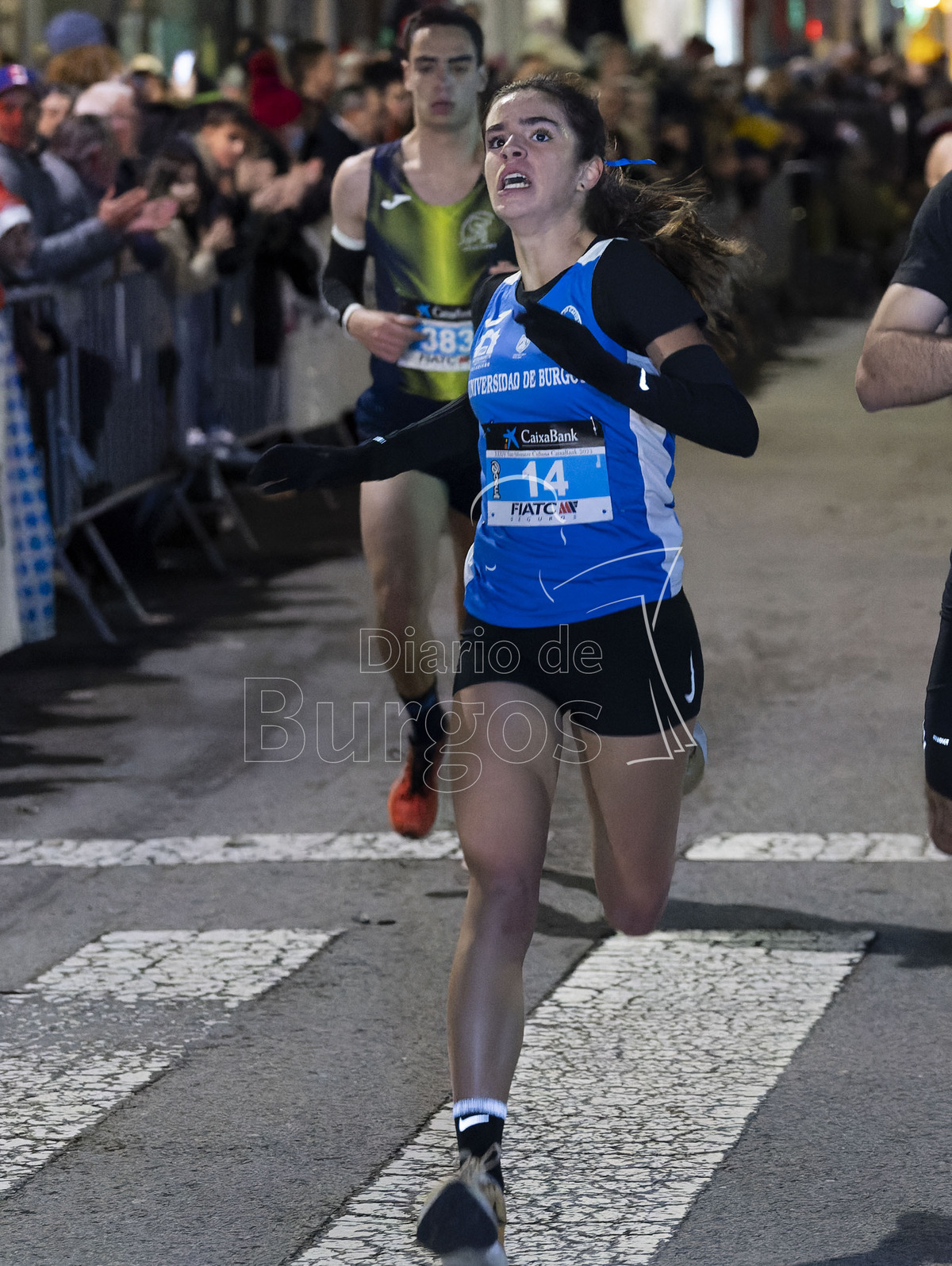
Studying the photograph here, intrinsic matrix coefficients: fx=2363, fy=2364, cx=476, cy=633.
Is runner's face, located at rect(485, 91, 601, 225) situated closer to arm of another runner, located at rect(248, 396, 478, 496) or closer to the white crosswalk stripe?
arm of another runner, located at rect(248, 396, 478, 496)

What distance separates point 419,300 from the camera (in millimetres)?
6891

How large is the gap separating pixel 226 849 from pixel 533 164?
3050 mm

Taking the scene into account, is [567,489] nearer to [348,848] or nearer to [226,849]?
[348,848]

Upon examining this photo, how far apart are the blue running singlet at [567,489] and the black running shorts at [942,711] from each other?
571mm

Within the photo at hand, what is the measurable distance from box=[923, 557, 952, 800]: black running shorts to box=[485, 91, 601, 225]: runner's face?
1072mm

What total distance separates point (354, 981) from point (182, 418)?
6270 millimetres

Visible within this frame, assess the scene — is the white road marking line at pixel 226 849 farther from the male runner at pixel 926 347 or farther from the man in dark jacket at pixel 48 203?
the man in dark jacket at pixel 48 203

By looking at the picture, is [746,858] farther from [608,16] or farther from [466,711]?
[608,16]

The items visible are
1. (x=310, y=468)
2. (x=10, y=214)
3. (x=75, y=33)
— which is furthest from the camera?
(x=75, y=33)

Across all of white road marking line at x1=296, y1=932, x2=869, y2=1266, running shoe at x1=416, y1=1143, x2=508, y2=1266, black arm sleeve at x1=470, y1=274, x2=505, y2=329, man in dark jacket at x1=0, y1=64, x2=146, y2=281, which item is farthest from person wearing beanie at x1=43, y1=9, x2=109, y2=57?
running shoe at x1=416, y1=1143, x2=508, y2=1266

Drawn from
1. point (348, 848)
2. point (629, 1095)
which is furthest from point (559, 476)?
point (348, 848)

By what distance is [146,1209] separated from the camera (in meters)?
4.32

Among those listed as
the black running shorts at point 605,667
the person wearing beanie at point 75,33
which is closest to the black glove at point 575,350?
the black running shorts at point 605,667

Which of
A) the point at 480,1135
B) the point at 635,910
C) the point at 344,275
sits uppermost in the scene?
the point at 344,275
